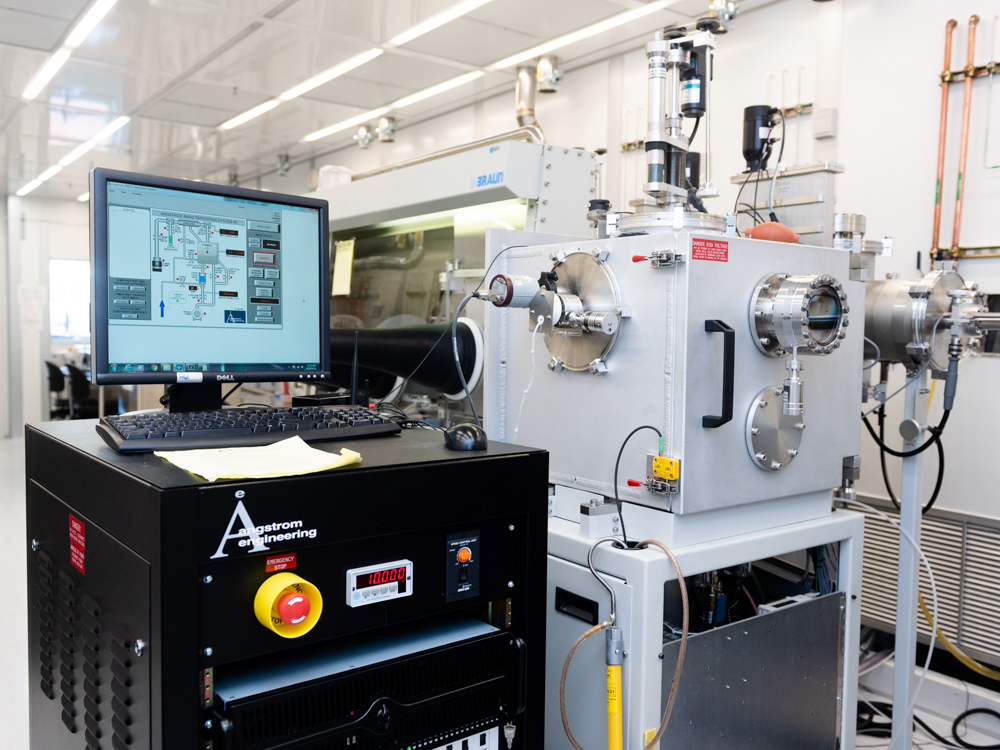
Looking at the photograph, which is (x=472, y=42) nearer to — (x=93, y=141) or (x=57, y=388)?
(x=93, y=141)

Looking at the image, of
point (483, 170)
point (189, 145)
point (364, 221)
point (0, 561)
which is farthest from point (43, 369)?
point (483, 170)

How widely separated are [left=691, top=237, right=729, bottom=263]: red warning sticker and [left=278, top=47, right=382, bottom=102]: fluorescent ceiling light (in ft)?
9.97

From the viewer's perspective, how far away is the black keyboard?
Answer: 2.89 ft

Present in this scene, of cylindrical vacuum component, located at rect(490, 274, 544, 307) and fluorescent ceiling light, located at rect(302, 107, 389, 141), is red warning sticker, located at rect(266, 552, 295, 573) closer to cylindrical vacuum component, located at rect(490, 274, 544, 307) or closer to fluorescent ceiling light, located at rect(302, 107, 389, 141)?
cylindrical vacuum component, located at rect(490, 274, 544, 307)

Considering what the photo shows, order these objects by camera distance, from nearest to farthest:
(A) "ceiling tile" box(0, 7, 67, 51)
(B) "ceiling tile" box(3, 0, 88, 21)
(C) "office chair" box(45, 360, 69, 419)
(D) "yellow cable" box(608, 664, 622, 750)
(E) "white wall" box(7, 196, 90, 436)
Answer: (D) "yellow cable" box(608, 664, 622, 750)
(B) "ceiling tile" box(3, 0, 88, 21)
(A) "ceiling tile" box(0, 7, 67, 51)
(C) "office chair" box(45, 360, 69, 419)
(E) "white wall" box(7, 196, 90, 436)

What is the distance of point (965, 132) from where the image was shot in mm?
2434

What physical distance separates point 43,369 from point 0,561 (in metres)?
5.25

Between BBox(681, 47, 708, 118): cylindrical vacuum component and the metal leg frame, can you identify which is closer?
the metal leg frame

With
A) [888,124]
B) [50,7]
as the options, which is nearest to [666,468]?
[888,124]

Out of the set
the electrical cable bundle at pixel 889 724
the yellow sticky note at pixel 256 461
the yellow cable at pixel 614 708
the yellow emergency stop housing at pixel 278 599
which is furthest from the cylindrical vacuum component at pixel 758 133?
the electrical cable bundle at pixel 889 724

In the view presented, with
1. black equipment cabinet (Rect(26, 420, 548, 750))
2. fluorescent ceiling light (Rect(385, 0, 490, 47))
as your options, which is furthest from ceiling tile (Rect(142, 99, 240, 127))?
black equipment cabinet (Rect(26, 420, 548, 750))

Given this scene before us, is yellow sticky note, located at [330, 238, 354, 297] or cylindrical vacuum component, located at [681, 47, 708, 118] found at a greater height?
cylindrical vacuum component, located at [681, 47, 708, 118]

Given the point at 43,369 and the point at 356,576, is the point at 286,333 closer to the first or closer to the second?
the point at 356,576

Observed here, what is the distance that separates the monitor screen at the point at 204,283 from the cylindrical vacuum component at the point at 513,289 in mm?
275
